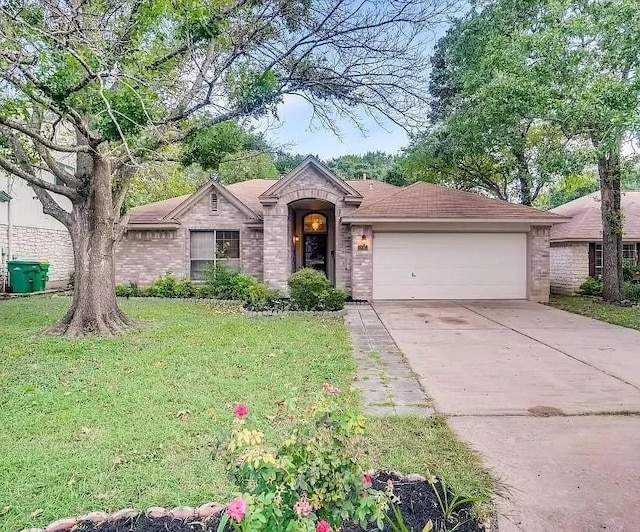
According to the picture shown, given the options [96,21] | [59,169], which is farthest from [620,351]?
[59,169]

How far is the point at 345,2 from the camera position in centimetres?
869

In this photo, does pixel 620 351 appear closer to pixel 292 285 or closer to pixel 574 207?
pixel 292 285

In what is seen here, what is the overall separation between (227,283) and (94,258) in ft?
19.0

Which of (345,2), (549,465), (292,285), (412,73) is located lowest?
(549,465)

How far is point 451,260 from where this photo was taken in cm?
1507

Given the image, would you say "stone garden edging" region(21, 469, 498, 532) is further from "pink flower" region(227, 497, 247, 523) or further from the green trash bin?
the green trash bin

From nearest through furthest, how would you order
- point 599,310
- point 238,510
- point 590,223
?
point 238,510
point 599,310
point 590,223

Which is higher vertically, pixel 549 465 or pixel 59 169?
pixel 59 169

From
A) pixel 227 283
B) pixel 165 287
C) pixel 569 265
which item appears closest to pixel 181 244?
pixel 165 287

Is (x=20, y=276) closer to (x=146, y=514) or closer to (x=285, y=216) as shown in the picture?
(x=285, y=216)

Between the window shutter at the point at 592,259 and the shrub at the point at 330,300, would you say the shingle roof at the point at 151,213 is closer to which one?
the shrub at the point at 330,300

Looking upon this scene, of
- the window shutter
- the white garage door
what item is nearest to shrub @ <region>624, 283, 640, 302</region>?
the window shutter

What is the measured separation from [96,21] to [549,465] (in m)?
8.58

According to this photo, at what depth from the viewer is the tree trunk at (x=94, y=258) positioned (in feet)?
30.1
